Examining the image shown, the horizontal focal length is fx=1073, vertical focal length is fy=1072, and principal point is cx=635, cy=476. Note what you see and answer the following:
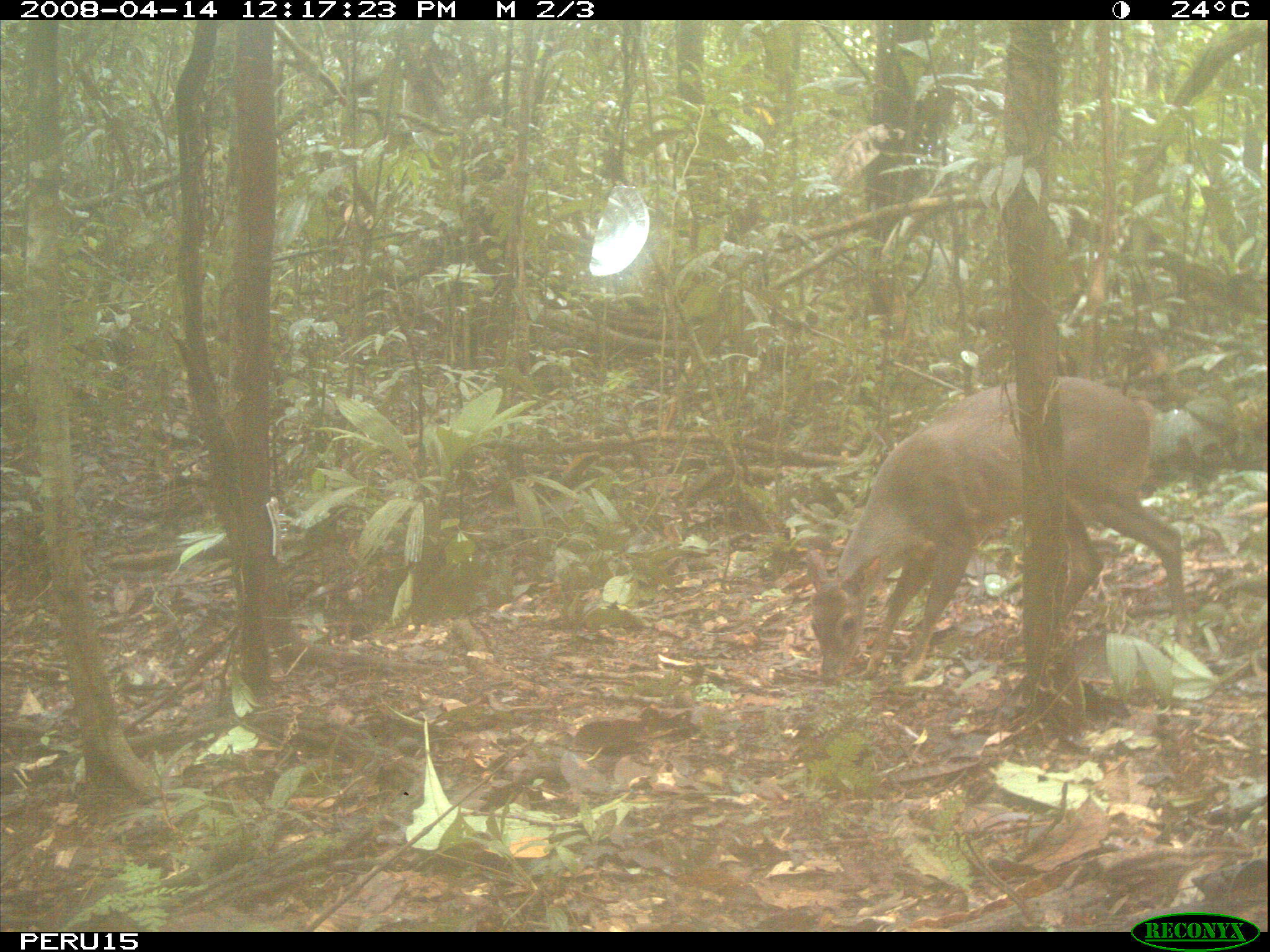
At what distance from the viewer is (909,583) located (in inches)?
187

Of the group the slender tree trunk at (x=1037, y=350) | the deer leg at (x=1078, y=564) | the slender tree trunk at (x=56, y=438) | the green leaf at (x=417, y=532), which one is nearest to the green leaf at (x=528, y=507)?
the green leaf at (x=417, y=532)

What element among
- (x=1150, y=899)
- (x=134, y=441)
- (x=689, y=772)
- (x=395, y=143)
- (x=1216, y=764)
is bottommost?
(x=689, y=772)

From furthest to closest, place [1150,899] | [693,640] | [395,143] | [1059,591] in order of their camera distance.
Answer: [693,640] < [395,143] < [1059,591] < [1150,899]

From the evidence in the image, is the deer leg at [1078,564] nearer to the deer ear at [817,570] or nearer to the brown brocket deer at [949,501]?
the brown brocket deer at [949,501]

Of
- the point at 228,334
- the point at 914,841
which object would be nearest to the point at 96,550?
the point at 228,334

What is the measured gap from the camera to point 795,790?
3021 millimetres

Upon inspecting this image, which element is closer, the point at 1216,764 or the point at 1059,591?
the point at 1216,764

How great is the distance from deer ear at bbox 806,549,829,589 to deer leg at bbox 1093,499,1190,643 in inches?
43.0

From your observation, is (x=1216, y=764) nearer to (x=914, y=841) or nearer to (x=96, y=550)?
(x=914, y=841)

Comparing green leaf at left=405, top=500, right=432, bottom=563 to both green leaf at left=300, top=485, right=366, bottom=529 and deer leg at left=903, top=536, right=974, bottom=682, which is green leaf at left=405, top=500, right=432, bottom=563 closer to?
green leaf at left=300, top=485, right=366, bottom=529

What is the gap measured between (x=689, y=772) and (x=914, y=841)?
0.74 m
